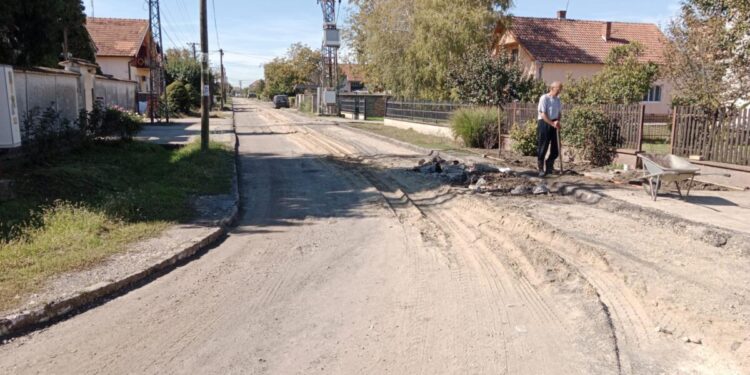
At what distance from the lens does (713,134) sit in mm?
11484

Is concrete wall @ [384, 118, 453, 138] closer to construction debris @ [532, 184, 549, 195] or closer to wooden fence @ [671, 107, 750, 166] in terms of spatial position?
wooden fence @ [671, 107, 750, 166]

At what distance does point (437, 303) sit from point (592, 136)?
9.91m

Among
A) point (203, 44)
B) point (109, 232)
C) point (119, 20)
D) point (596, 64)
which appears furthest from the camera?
point (119, 20)

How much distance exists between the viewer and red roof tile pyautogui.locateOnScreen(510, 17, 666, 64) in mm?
33031

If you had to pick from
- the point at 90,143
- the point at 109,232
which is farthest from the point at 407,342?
the point at 90,143

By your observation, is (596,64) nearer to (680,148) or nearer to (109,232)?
(680,148)

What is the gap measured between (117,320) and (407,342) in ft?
7.88

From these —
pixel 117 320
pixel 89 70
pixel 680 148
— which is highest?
pixel 89 70

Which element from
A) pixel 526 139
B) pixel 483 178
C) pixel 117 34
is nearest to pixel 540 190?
pixel 483 178

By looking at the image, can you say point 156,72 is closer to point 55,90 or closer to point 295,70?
point 55,90

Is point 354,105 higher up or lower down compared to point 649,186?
higher up

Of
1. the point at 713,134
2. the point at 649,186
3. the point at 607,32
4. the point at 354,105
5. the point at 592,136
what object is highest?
the point at 607,32

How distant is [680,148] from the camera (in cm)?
1228

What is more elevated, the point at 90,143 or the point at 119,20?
the point at 119,20
